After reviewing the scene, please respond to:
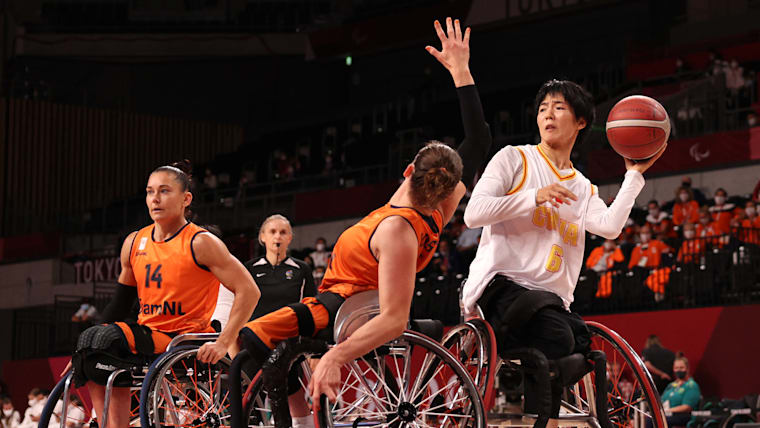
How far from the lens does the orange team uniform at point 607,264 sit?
37.9 feet

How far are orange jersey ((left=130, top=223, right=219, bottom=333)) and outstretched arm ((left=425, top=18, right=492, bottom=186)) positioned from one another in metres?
1.49

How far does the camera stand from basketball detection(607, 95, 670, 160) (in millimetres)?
4793

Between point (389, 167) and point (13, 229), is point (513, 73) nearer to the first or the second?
point (389, 167)

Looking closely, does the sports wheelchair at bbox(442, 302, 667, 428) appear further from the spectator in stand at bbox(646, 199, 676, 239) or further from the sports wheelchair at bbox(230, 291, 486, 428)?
the spectator in stand at bbox(646, 199, 676, 239)

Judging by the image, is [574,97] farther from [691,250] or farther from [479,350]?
[691,250]

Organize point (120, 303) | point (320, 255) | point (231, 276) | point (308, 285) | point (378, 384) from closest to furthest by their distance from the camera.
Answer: point (378, 384)
point (231, 276)
point (120, 303)
point (308, 285)
point (320, 255)

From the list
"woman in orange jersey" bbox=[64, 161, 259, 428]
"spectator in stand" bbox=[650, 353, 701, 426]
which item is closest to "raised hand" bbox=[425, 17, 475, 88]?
"woman in orange jersey" bbox=[64, 161, 259, 428]

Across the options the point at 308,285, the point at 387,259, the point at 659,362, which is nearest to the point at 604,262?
the point at 659,362

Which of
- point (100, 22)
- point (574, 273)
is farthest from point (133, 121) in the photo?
point (574, 273)

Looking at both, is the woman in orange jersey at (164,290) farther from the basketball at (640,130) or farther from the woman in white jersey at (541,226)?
the basketball at (640,130)

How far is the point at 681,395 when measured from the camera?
987 centimetres

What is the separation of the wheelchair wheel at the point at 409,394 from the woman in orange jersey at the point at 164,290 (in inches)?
39.4

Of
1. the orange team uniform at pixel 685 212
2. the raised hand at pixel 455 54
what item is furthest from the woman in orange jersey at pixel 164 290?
the orange team uniform at pixel 685 212

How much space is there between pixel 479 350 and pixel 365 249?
692mm
